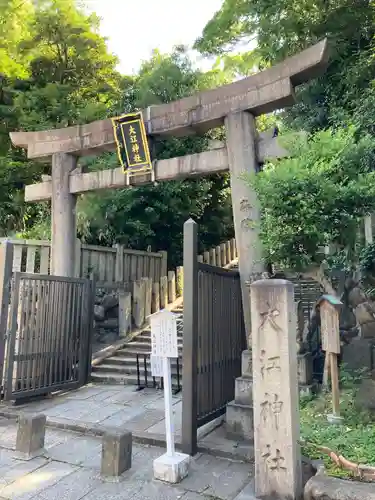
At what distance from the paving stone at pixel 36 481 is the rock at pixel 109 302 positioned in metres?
6.81

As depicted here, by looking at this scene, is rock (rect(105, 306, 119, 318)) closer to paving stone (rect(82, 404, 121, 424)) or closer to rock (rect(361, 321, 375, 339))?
paving stone (rect(82, 404, 121, 424))

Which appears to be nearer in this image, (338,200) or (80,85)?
(338,200)

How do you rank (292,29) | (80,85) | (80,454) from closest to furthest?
(80,454) → (292,29) → (80,85)

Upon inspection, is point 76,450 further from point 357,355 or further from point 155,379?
point 357,355

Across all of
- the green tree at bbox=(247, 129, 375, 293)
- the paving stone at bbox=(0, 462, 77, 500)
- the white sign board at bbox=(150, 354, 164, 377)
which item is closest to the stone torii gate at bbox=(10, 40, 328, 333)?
the green tree at bbox=(247, 129, 375, 293)

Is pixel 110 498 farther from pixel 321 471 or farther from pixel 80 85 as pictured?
pixel 80 85

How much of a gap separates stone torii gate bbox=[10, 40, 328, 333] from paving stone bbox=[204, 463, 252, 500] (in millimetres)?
2214

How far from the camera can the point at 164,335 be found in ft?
14.3

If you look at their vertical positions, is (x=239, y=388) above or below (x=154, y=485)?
above

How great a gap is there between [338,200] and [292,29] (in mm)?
6207

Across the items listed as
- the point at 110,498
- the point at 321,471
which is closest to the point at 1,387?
the point at 110,498

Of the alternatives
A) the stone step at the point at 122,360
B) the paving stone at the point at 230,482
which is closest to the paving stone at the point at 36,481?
the paving stone at the point at 230,482

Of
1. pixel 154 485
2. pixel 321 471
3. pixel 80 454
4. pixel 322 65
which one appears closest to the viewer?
pixel 321 471

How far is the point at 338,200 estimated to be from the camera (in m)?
5.23
